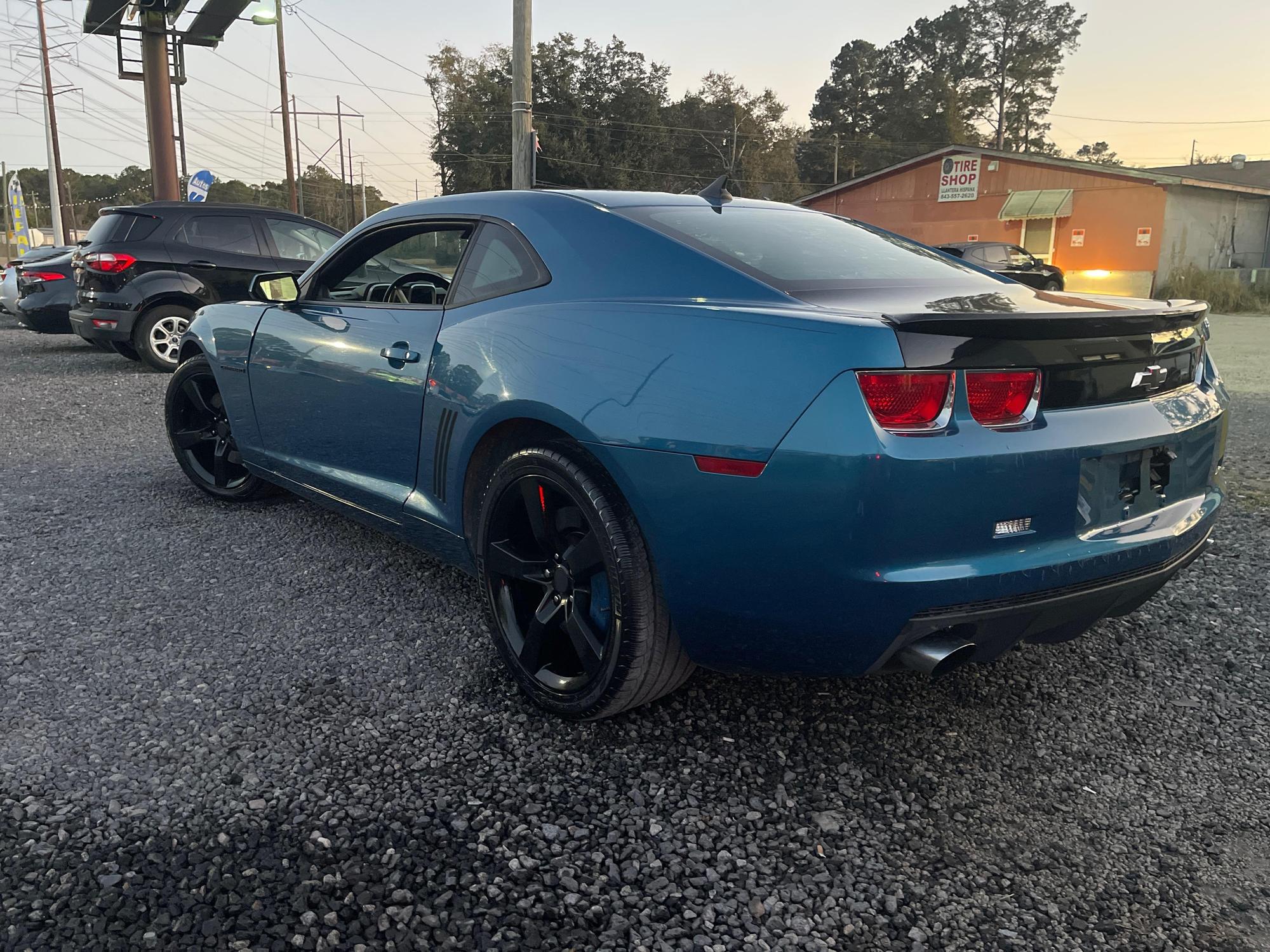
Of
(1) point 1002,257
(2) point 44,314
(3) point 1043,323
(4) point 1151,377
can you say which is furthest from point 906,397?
(1) point 1002,257

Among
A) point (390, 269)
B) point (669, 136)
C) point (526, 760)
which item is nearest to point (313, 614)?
point (526, 760)

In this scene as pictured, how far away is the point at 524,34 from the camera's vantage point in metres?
11.7

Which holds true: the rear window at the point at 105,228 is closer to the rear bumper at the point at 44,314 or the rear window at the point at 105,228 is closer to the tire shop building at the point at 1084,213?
the rear bumper at the point at 44,314

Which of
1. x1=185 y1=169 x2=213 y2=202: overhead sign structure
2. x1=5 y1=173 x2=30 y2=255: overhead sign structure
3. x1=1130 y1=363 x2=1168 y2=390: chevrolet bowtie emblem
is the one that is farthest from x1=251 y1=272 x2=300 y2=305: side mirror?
x1=5 y1=173 x2=30 y2=255: overhead sign structure

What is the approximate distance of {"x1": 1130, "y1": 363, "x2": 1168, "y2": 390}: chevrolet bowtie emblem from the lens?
231cm

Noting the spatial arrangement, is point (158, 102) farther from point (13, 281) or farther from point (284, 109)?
point (284, 109)

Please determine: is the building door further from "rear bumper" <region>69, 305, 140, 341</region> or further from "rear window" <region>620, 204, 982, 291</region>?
"rear window" <region>620, 204, 982, 291</region>

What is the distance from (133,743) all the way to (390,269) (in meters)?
2.42

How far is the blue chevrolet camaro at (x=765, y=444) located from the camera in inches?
79.0

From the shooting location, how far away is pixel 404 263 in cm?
387

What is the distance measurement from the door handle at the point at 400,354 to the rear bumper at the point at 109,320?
299 inches

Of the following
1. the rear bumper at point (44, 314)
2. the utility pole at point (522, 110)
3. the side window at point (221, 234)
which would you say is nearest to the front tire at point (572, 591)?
the side window at point (221, 234)

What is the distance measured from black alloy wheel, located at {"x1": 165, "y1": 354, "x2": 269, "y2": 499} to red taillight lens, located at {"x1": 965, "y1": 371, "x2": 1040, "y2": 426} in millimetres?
3590

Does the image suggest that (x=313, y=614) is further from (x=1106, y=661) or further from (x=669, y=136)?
(x=669, y=136)
